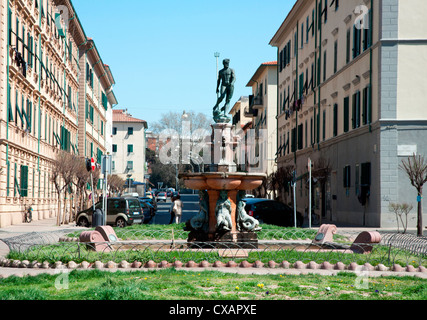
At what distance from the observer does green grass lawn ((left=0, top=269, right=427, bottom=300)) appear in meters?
8.39

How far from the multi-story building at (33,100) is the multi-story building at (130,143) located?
58997 millimetres

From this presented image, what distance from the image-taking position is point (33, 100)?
3869 centimetres

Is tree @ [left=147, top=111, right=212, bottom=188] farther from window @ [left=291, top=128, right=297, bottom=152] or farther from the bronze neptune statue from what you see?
the bronze neptune statue

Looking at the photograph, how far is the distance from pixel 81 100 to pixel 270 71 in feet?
68.3

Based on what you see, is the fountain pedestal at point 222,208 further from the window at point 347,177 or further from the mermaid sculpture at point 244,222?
the window at point 347,177

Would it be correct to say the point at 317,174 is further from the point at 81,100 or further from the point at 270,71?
the point at 270,71

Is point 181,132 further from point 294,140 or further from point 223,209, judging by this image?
point 223,209

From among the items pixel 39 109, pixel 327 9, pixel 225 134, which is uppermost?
pixel 327 9

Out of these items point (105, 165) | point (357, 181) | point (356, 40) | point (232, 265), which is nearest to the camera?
point (232, 265)

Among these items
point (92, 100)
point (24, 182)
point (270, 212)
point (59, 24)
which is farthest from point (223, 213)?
point (92, 100)

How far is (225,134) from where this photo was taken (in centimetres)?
1772

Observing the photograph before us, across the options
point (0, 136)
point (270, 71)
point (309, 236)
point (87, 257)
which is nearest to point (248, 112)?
Answer: point (270, 71)

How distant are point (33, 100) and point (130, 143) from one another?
3065 inches

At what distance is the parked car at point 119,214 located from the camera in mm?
32094
